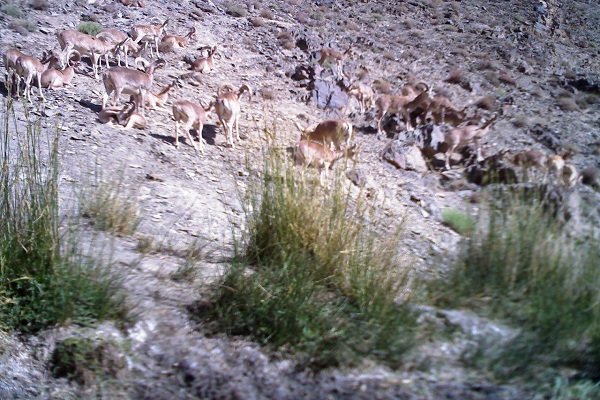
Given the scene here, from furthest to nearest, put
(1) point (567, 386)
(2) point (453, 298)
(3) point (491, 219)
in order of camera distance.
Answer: (3) point (491, 219) → (2) point (453, 298) → (1) point (567, 386)

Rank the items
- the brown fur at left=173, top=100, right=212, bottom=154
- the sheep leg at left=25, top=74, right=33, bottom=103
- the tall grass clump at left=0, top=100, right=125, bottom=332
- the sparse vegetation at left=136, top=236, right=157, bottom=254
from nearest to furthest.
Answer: the tall grass clump at left=0, top=100, right=125, bottom=332 < the sparse vegetation at left=136, top=236, right=157, bottom=254 < the sheep leg at left=25, top=74, right=33, bottom=103 < the brown fur at left=173, top=100, right=212, bottom=154

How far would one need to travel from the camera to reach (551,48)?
989 inches

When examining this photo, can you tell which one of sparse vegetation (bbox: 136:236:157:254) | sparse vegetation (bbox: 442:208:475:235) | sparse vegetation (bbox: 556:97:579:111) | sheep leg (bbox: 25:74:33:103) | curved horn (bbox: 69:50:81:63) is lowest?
sparse vegetation (bbox: 136:236:157:254)

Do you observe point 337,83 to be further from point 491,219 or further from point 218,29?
Result: point 491,219

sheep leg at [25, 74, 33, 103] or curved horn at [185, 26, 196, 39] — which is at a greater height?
curved horn at [185, 26, 196, 39]

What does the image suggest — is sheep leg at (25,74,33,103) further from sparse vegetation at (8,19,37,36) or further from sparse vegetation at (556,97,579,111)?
sparse vegetation at (556,97,579,111)

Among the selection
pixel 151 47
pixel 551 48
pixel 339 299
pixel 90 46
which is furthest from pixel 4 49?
pixel 551 48

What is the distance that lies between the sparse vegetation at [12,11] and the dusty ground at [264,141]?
0.24 m

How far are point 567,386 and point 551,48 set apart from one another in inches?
917

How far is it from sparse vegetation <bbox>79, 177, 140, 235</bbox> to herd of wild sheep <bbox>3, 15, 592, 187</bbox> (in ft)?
6.27

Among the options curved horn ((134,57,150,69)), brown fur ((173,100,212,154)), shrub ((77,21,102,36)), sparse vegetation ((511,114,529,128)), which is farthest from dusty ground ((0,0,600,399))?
shrub ((77,21,102,36))

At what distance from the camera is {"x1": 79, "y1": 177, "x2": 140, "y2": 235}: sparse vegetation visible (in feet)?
20.4

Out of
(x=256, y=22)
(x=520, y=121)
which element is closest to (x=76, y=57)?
(x=256, y=22)

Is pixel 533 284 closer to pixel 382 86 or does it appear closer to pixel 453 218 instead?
pixel 453 218
